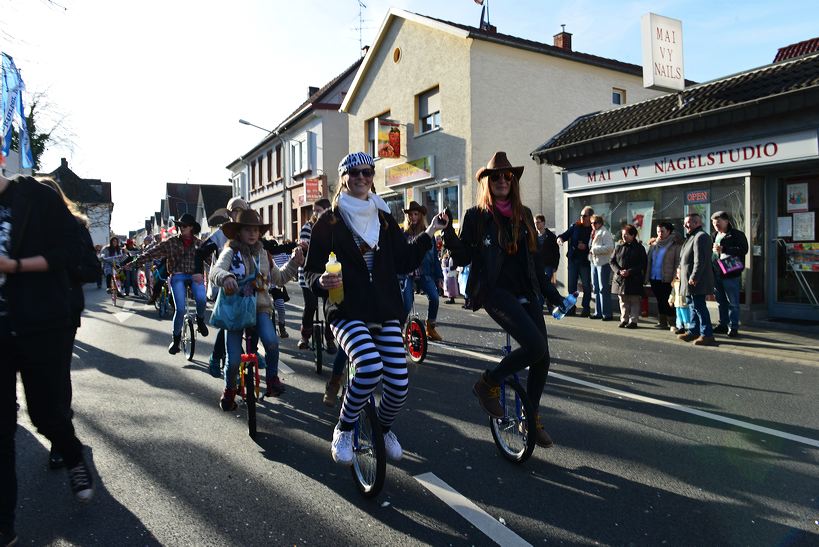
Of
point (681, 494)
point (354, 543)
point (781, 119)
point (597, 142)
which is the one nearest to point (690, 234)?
point (781, 119)

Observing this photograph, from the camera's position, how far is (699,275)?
8797 mm

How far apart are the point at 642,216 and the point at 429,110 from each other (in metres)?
10.0

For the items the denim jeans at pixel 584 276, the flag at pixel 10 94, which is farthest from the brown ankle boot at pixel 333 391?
the flag at pixel 10 94

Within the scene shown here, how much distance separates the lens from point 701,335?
348 inches

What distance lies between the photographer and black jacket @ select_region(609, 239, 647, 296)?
34.7 ft

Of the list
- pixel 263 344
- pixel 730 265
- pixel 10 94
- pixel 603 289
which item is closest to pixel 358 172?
pixel 263 344

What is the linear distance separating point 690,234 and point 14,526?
887 centimetres

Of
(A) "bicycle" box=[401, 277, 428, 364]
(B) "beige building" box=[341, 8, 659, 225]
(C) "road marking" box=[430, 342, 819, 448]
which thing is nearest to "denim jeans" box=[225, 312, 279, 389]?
(A) "bicycle" box=[401, 277, 428, 364]

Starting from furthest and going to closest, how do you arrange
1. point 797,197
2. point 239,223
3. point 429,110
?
point 429,110, point 797,197, point 239,223

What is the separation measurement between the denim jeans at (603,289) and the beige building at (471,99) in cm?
722

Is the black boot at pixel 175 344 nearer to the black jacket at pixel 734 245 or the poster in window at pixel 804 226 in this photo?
the black jacket at pixel 734 245

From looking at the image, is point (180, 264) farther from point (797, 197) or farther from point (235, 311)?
point (797, 197)

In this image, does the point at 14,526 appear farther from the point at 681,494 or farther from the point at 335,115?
the point at 335,115

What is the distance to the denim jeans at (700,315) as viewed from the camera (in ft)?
28.6
